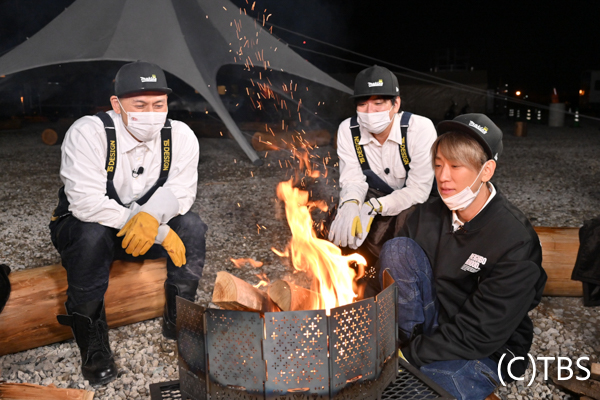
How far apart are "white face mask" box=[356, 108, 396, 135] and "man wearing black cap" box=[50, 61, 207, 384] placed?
3.47ft

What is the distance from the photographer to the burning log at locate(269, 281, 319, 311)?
1.91 meters

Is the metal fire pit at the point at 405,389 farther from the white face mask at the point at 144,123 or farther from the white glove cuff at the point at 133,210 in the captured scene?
the white face mask at the point at 144,123

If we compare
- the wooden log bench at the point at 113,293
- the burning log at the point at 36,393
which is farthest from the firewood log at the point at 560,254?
the burning log at the point at 36,393

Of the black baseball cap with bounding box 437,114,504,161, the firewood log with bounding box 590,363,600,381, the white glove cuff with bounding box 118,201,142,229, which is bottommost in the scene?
the firewood log with bounding box 590,363,600,381

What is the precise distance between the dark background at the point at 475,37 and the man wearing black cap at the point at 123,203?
17.9m

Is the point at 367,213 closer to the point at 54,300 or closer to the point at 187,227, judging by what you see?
the point at 187,227

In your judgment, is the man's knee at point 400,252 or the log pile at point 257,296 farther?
the man's knee at point 400,252

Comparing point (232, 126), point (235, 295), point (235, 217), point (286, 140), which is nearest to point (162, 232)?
point (235, 295)

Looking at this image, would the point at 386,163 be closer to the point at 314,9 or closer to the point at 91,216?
the point at 91,216

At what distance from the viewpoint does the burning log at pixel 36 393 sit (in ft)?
6.05

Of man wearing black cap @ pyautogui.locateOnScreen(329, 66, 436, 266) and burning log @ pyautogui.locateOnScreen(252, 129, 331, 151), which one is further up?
man wearing black cap @ pyautogui.locateOnScreen(329, 66, 436, 266)

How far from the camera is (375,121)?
9.75ft

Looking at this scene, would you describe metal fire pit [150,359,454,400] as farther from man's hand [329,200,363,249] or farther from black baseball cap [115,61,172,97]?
black baseball cap [115,61,172,97]

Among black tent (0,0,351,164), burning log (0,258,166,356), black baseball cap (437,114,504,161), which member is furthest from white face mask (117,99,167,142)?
black tent (0,0,351,164)
